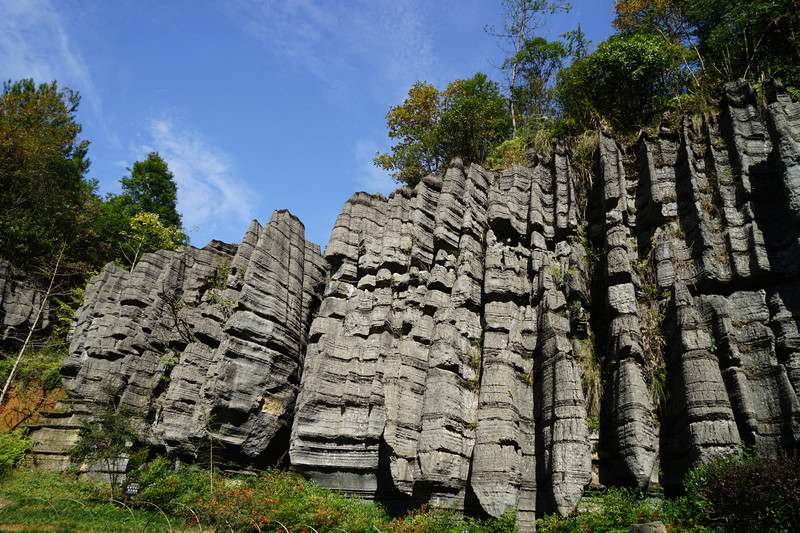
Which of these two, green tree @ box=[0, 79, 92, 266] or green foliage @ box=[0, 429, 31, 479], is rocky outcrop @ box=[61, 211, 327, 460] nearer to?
green foliage @ box=[0, 429, 31, 479]

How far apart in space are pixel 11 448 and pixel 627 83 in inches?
914

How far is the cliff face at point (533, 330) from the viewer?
8.52 metres

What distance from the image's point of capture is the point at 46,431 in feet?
63.2

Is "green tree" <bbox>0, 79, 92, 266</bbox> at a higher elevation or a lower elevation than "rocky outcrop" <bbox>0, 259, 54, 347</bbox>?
higher

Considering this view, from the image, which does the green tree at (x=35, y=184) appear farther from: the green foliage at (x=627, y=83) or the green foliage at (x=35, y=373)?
the green foliage at (x=627, y=83)

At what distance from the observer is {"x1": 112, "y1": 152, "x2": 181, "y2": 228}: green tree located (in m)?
36.1

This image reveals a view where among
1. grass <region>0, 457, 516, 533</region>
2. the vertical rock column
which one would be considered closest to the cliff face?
the vertical rock column

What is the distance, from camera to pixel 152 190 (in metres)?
37.1

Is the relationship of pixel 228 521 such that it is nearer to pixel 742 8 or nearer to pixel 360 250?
pixel 360 250

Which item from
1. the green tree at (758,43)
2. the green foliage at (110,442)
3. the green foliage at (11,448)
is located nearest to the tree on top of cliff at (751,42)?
the green tree at (758,43)

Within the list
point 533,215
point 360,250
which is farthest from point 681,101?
point 360,250

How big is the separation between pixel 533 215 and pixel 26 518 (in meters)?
13.3

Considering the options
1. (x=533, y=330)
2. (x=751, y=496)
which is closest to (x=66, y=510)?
(x=533, y=330)

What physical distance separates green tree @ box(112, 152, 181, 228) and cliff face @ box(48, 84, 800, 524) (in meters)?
24.0
